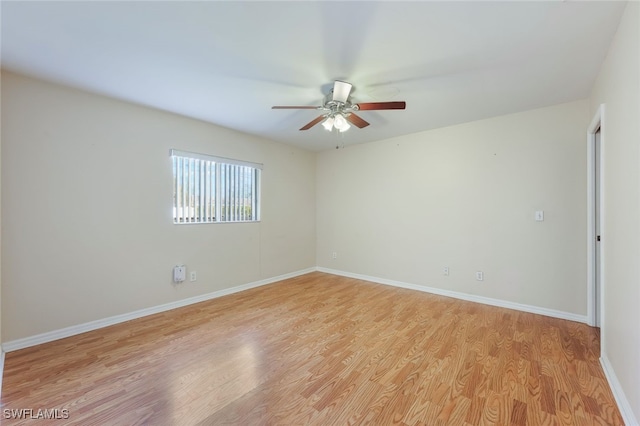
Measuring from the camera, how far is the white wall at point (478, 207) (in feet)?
10.2

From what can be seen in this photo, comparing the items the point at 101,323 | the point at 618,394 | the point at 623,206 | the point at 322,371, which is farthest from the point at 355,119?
the point at 101,323

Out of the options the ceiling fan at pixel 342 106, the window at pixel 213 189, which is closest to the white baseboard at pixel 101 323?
the window at pixel 213 189

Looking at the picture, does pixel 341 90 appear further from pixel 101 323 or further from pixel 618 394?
pixel 101 323

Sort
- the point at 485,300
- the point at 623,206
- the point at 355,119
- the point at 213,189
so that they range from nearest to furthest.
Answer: the point at 623,206
the point at 355,119
the point at 485,300
the point at 213,189

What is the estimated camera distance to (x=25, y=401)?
1771 millimetres

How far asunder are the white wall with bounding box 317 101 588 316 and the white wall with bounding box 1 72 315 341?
2348mm

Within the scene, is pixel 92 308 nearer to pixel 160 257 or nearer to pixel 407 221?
pixel 160 257

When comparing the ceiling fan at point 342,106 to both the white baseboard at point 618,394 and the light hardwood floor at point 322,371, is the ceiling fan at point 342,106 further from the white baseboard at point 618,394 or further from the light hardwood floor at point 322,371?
the white baseboard at point 618,394

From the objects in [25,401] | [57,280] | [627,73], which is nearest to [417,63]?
[627,73]

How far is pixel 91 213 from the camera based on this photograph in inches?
113

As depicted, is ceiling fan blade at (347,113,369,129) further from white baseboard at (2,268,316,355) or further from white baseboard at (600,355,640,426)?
white baseboard at (2,268,316,355)

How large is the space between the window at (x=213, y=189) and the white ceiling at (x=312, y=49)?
2.90ft

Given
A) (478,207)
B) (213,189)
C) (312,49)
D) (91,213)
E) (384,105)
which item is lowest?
(91,213)

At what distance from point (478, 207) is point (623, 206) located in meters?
1.99
